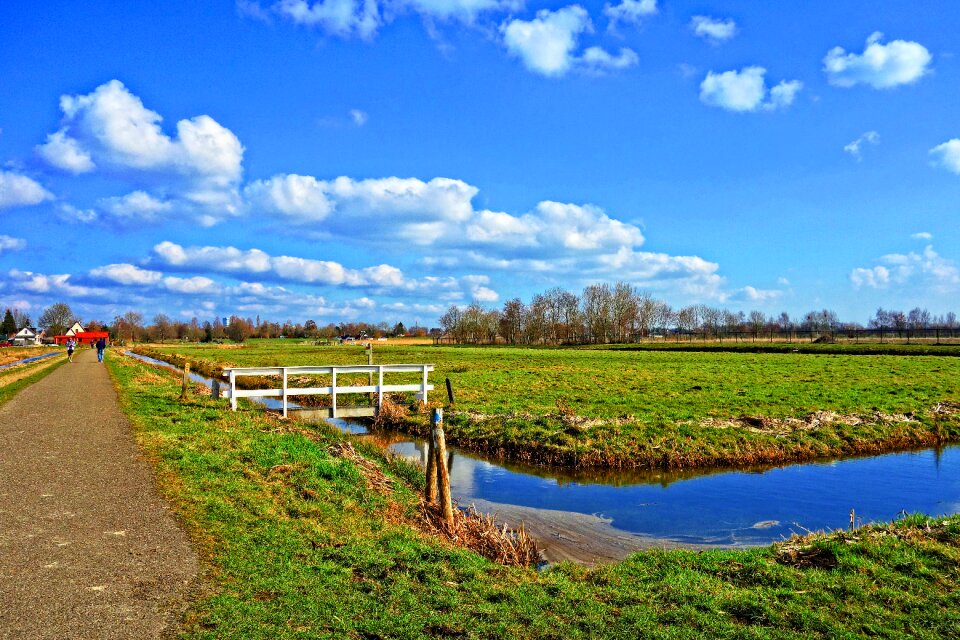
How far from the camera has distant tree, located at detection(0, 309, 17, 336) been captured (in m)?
151

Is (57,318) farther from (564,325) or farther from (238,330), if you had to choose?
(564,325)

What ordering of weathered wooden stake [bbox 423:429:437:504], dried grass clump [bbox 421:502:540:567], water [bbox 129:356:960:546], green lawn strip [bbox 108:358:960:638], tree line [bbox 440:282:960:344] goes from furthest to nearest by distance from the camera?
tree line [bbox 440:282:960:344], water [bbox 129:356:960:546], weathered wooden stake [bbox 423:429:437:504], dried grass clump [bbox 421:502:540:567], green lawn strip [bbox 108:358:960:638]

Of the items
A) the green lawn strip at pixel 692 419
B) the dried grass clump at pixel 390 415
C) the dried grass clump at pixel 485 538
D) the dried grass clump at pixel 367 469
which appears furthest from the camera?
the dried grass clump at pixel 390 415

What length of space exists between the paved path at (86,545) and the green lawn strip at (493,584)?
0.36 m

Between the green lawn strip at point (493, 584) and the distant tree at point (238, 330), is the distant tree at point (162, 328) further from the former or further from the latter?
the green lawn strip at point (493, 584)

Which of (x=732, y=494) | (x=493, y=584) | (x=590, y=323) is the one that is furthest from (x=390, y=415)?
(x=590, y=323)

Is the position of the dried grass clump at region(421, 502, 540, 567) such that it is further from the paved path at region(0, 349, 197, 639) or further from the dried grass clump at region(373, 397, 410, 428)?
the dried grass clump at region(373, 397, 410, 428)

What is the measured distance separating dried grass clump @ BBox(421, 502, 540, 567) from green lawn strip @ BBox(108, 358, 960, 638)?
47 cm

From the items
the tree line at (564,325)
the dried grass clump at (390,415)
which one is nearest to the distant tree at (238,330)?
the tree line at (564,325)

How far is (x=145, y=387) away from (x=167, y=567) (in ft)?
76.3

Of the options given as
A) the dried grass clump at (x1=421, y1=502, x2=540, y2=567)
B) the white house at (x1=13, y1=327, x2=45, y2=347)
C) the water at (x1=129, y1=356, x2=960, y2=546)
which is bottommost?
the water at (x1=129, y1=356, x2=960, y2=546)

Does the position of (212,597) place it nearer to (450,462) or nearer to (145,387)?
(450,462)

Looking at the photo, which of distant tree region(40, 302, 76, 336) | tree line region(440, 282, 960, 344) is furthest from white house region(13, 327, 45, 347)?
tree line region(440, 282, 960, 344)

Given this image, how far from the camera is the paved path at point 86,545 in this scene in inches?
207
